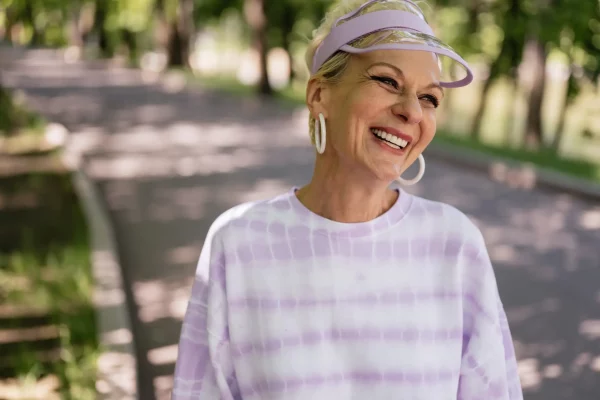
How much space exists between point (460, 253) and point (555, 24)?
536 inches

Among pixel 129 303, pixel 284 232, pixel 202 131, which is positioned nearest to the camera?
pixel 284 232

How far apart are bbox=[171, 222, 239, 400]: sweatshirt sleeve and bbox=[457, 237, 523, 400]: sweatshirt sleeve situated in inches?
23.3

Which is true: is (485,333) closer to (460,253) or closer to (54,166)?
(460,253)

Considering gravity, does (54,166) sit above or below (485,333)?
below

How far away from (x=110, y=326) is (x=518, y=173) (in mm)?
7567

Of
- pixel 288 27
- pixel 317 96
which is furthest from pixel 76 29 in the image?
pixel 317 96

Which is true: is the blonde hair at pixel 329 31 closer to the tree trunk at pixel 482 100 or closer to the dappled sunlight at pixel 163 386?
the dappled sunlight at pixel 163 386

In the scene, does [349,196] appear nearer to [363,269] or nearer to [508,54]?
[363,269]

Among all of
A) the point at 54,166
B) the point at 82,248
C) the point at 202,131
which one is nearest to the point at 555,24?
the point at 202,131

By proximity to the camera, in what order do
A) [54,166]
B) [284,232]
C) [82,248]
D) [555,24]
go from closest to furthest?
[284,232] → [82,248] → [54,166] → [555,24]

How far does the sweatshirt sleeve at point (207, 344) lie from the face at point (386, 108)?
44cm

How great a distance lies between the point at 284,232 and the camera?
1.99 meters

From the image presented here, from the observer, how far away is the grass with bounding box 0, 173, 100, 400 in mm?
4664

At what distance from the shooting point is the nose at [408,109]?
1.86 m
